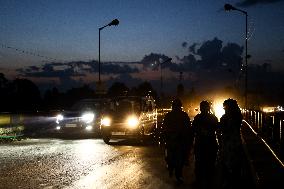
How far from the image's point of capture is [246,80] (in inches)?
2064

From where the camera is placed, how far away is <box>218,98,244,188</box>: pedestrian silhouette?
905cm

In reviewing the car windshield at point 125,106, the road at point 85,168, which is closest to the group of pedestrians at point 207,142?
the road at point 85,168

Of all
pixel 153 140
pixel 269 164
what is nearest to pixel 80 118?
pixel 153 140

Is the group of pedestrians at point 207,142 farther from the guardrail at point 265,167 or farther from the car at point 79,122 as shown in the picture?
the car at point 79,122

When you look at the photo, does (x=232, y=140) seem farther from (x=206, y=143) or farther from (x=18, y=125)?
(x=18, y=125)

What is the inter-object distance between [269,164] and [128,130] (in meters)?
8.53

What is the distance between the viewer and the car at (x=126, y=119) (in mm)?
21125

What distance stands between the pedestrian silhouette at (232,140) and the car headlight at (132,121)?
1204cm

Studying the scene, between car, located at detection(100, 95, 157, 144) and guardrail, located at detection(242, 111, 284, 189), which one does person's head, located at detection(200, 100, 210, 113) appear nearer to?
guardrail, located at detection(242, 111, 284, 189)

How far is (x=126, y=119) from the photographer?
21.4m

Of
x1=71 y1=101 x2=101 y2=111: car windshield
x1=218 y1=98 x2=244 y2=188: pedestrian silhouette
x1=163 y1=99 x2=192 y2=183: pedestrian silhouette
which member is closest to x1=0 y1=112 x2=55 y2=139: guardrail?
x1=71 y1=101 x2=101 y2=111: car windshield

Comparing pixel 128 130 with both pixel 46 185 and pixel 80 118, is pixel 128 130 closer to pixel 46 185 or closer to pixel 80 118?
pixel 80 118

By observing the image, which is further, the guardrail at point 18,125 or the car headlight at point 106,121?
the guardrail at point 18,125

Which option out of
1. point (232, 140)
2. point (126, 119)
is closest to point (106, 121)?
point (126, 119)
